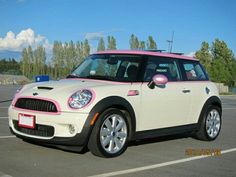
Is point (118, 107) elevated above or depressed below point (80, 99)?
below

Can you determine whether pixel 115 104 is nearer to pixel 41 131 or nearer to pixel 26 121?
pixel 41 131

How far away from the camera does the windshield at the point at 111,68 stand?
6.94 m

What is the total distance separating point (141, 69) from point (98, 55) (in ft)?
3.53

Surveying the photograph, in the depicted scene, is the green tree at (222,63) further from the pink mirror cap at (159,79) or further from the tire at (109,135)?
the tire at (109,135)

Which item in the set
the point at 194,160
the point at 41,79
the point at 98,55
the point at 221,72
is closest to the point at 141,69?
the point at 98,55

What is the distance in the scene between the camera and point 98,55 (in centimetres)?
778

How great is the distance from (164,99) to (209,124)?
179 cm

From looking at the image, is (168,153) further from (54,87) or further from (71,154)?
(54,87)

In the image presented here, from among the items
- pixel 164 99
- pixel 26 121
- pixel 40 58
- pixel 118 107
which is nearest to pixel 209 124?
pixel 164 99

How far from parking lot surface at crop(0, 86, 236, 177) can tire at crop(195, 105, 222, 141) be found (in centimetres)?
55

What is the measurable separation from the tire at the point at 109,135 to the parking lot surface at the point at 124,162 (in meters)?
0.13

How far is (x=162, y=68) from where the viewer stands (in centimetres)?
750
